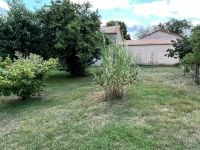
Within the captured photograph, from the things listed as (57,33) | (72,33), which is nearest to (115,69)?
(72,33)

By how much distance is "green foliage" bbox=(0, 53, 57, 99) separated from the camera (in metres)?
10.7

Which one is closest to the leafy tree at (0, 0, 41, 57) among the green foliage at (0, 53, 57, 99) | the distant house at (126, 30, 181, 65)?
the green foliage at (0, 53, 57, 99)

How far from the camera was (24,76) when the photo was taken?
11.0 metres

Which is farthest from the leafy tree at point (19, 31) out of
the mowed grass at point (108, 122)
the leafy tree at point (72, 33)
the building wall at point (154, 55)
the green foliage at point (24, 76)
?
the building wall at point (154, 55)

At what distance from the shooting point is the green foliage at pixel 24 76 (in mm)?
10695

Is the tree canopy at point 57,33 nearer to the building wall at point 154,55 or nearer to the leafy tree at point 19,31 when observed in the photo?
the leafy tree at point 19,31

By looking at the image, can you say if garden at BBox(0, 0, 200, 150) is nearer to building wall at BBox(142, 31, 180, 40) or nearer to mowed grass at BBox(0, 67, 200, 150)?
mowed grass at BBox(0, 67, 200, 150)

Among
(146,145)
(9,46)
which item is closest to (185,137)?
(146,145)

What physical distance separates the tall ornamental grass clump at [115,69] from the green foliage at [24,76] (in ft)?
8.85

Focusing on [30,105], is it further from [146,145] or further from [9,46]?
[9,46]

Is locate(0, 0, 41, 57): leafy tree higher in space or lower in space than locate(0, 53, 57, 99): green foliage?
higher

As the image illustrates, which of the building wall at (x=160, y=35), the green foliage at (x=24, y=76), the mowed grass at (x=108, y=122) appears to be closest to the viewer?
the mowed grass at (x=108, y=122)

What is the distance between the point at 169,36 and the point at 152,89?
29682 millimetres

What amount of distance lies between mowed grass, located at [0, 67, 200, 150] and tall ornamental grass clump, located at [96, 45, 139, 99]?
0.33m
